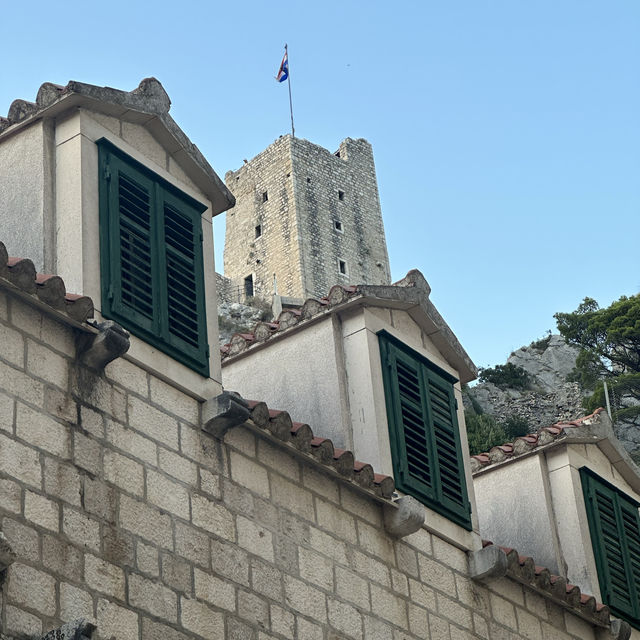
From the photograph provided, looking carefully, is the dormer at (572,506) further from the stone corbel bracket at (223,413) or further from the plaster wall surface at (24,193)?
the plaster wall surface at (24,193)

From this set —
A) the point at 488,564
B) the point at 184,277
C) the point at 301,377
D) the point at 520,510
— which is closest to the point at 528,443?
the point at 520,510

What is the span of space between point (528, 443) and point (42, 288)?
6848 mm

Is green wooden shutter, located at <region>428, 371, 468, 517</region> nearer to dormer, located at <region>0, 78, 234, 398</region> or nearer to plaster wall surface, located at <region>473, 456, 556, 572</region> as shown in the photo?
plaster wall surface, located at <region>473, 456, 556, 572</region>

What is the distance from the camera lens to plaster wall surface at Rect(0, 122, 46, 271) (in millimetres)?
9516

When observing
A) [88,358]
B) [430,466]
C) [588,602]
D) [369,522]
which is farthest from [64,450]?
[588,602]

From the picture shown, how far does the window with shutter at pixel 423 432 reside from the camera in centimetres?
1139

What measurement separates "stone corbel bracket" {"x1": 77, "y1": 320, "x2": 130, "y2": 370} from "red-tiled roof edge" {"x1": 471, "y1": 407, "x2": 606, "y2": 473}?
19.9 ft

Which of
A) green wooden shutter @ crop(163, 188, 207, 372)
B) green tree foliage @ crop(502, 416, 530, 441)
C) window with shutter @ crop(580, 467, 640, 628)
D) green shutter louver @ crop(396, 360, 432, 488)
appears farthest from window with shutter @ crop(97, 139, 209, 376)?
green tree foliage @ crop(502, 416, 530, 441)

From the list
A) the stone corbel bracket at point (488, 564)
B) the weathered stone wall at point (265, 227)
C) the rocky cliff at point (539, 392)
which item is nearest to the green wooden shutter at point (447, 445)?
the stone corbel bracket at point (488, 564)

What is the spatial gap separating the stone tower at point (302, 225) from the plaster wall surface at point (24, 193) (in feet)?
197

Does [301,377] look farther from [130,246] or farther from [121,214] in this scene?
[121,214]

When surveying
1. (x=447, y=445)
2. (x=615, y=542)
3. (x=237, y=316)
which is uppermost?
(x=237, y=316)

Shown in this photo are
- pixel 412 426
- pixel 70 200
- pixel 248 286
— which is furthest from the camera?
pixel 248 286

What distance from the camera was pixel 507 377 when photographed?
189ft
